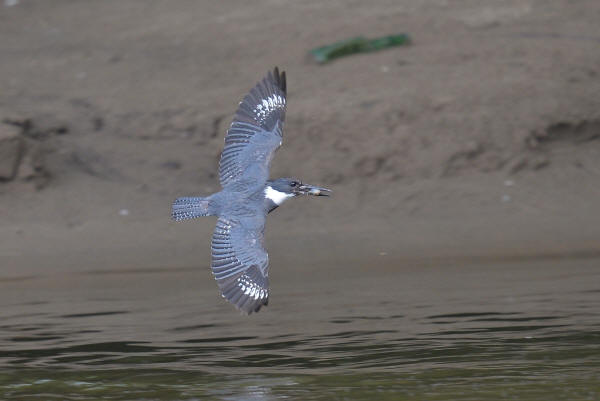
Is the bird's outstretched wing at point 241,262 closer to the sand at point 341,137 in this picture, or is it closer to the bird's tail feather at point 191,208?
the bird's tail feather at point 191,208

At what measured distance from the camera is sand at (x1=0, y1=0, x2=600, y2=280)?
9.12 meters

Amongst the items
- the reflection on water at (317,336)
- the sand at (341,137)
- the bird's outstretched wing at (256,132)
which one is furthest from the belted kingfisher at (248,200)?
the sand at (341,137)

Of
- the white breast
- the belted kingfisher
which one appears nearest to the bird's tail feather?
the belted kingfisher

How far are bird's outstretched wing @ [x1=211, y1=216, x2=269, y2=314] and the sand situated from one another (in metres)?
2.58

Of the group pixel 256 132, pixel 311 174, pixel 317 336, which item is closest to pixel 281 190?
pixel 256 132

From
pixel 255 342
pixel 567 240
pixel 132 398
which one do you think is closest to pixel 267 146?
pixel 255 342

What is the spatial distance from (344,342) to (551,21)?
6578 millimetres

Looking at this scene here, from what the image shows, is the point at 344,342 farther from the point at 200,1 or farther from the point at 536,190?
the point at 200,1

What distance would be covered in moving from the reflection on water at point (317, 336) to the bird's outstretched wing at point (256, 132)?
987 millimetres

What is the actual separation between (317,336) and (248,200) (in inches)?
35.2

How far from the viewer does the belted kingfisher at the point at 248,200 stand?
594cm

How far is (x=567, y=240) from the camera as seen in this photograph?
29.4ft

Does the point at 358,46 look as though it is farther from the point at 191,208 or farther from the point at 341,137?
the point at 191,208

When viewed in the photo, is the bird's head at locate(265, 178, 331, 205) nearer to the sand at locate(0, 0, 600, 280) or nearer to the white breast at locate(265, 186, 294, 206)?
the white breast at locate(265, 186, 294, 206)
